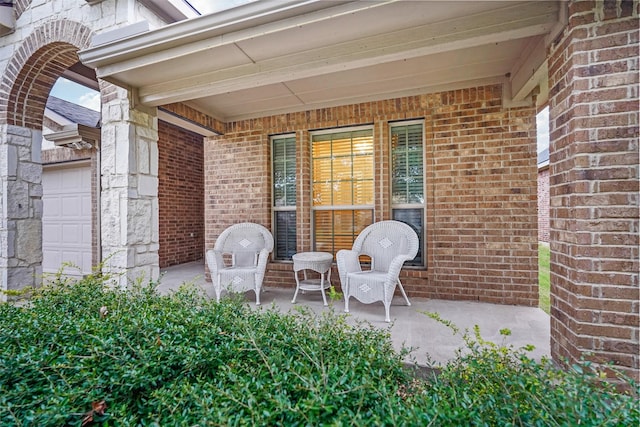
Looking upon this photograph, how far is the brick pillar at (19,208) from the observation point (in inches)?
139

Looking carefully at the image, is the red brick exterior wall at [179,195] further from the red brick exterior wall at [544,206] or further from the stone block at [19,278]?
the red brick exterior wall at [544,206]

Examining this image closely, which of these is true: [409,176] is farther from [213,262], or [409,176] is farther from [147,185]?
[147,185]

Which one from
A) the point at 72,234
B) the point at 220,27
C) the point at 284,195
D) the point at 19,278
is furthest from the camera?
the point at 72,234

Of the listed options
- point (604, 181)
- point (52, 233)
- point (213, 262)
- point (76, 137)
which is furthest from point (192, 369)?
point (52, 233)

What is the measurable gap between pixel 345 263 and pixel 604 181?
2.21 m

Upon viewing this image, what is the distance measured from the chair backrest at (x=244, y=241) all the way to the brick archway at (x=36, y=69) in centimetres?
267

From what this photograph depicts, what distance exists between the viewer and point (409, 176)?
3.98 meters

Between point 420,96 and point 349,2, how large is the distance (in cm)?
207

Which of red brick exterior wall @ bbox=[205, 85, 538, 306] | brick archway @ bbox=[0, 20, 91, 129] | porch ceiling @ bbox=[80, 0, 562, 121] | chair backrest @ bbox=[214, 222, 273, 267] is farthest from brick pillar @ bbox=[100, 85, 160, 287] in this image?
red brick exterior wall @ bbox=[205, 85, 538, 306]

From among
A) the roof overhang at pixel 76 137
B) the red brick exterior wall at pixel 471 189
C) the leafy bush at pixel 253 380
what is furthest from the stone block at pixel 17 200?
the red brick exterior wall at pixel 471 189

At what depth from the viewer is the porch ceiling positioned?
2.02 m

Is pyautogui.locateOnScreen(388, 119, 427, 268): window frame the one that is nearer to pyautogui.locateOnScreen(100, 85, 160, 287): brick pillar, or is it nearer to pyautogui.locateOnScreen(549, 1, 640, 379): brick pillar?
pyautogui.locateOnScreen(549, 1, 640, 379): brick pillar

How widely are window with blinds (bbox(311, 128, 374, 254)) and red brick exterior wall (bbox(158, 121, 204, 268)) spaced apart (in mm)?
3536

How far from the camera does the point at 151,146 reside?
10.8ft
